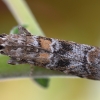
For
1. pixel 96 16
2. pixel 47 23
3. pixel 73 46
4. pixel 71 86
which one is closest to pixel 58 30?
pixel 47 23

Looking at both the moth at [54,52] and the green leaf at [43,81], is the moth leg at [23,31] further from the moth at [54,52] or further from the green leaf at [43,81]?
the green leaf at [43,81]

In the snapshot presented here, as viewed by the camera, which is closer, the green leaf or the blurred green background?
the green leaf

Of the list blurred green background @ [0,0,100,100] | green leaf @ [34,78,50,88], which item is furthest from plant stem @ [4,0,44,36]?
blurred green background @ [0,0,100,100]

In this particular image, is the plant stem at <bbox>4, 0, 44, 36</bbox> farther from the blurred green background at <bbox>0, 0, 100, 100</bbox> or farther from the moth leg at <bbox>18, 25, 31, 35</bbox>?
the blurred green background at <bbox>0, 0, 100, 100</bbox>

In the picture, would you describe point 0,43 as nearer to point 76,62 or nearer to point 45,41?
point 45,41

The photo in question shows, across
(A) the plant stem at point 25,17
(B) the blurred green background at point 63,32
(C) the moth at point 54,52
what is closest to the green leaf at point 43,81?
(C) the moth at point 54,52

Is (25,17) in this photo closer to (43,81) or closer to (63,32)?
(43,81)
